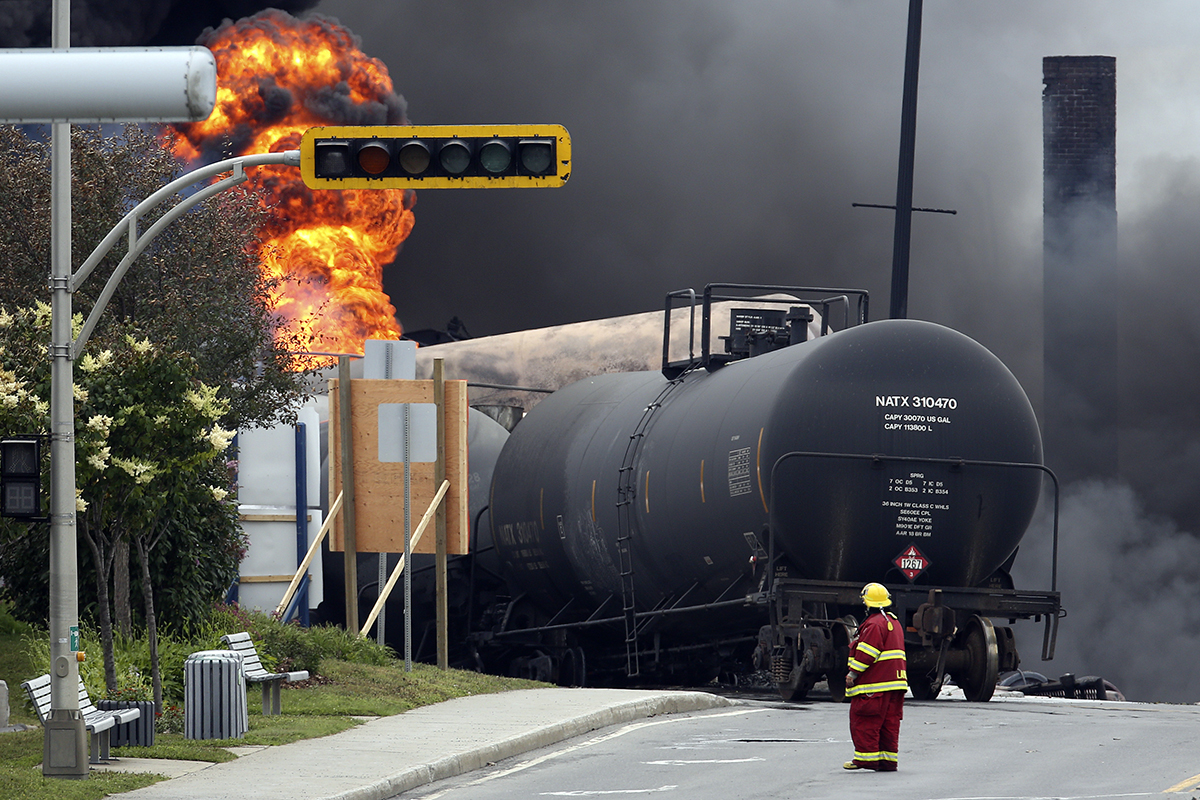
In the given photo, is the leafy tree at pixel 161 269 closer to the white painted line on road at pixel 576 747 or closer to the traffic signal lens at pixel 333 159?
the white painted line on road at pixel 576 747

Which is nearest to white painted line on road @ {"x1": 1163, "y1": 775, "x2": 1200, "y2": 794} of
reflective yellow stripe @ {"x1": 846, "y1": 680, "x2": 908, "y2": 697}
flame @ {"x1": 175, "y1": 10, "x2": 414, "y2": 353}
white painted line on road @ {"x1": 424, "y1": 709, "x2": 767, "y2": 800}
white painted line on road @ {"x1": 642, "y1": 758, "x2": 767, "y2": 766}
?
reflective yellow stripe @ {"x1": 846, "y1": 680, "x2": 908, "y2": 697}

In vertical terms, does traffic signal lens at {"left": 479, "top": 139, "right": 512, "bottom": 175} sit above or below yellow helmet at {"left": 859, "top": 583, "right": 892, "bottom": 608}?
above

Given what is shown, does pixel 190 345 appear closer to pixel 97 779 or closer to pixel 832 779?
pixel 97 779

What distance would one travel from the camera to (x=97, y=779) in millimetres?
12719

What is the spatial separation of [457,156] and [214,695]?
550 centimetres

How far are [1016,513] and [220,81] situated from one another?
32.9 metres

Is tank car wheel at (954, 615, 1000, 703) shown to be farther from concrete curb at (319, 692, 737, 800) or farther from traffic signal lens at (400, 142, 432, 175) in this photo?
traffic signal lens at (400, 142, 432, 175)

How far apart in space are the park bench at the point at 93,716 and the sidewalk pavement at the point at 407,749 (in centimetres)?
19

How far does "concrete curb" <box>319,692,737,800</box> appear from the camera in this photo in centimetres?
1263

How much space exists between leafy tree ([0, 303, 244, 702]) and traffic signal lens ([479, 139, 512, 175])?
3.57 m

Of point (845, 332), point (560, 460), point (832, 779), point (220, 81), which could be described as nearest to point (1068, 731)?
point (832, 779)

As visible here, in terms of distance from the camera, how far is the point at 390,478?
2278 cm

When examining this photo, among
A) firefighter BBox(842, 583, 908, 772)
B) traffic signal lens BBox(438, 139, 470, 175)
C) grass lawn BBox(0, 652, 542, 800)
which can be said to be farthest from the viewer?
traffic signal lens BBox(438, 139, 470, 175)

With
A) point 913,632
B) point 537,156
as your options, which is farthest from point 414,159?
point 913,632
